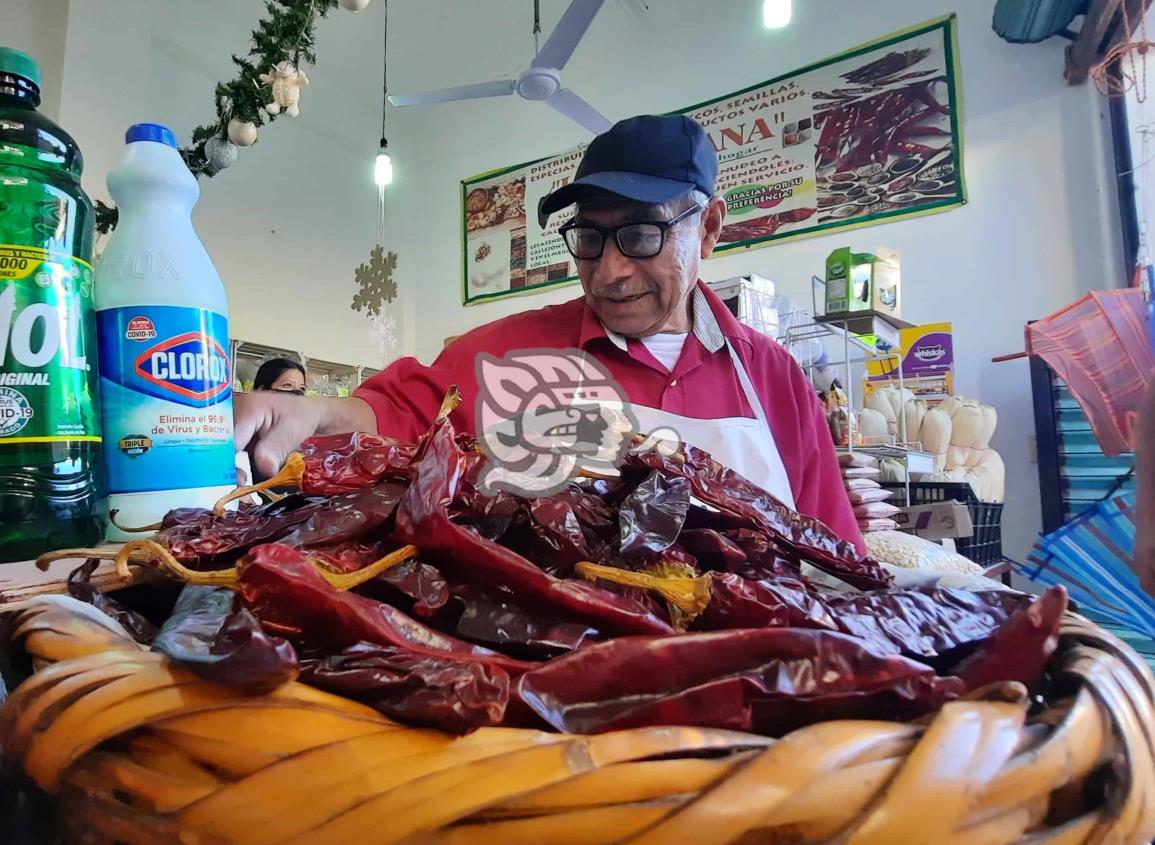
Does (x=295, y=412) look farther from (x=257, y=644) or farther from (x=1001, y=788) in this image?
(x=1001, y=788)

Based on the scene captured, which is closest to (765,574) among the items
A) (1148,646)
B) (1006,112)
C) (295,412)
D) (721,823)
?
(721,823)

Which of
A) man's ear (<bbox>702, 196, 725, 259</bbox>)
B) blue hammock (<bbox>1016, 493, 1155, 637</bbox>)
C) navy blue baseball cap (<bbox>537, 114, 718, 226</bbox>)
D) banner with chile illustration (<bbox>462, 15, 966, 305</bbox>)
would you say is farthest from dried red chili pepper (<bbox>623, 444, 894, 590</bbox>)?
banner with chile illustration (<bbox>462, 15, 966, 305</bbox>)

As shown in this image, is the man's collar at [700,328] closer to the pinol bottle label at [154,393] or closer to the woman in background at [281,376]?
the pinol bottle label at [154,393]

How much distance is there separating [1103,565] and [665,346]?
117cm

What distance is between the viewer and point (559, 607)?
0.33 meters

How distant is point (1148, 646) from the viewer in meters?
1.74

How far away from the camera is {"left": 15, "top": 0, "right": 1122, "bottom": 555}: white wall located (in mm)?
3109

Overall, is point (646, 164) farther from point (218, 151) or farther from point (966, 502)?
point (966, 502)

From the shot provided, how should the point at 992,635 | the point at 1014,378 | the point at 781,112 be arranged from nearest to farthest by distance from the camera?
the point at 992,635 → the point at 1014,378 → the point at 781,112

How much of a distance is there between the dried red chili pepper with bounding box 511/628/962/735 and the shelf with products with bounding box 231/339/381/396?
12.4 feet

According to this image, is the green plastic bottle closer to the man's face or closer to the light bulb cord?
the man's face

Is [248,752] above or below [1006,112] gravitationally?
below

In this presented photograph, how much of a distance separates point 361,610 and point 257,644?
0.23ft

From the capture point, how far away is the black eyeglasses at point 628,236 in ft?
3.93
